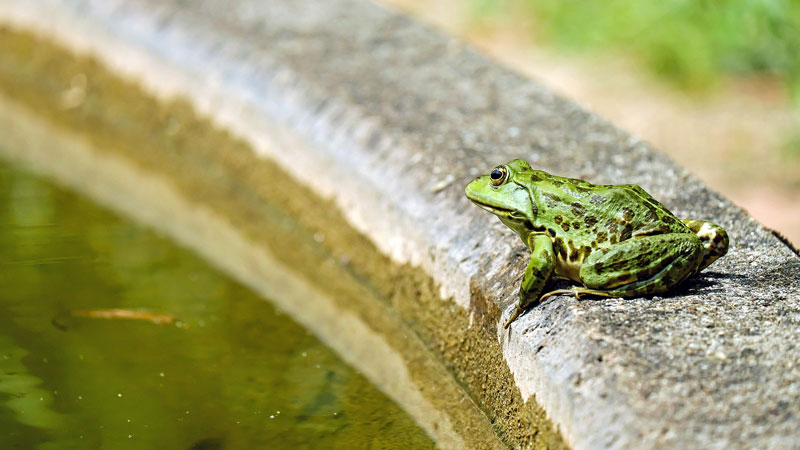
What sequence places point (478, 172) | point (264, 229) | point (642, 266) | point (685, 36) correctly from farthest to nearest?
point (685, 36) → point (264, 229) → point (478, 172) → point (642, 266)

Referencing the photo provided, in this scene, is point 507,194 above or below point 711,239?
above

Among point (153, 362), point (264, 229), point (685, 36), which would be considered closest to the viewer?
point (153, 362)

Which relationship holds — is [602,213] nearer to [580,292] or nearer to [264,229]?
[580,292]

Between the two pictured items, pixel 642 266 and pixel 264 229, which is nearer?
pixel 642 266

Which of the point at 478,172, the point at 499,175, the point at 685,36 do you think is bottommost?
the point at 499,175

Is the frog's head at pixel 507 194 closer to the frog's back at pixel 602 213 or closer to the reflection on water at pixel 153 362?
the frog's back at pixel 602 213

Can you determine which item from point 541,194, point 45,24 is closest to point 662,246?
point 541,194

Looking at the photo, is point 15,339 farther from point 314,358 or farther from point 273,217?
point 273,217

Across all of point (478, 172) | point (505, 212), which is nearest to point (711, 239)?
point (505, 212)
